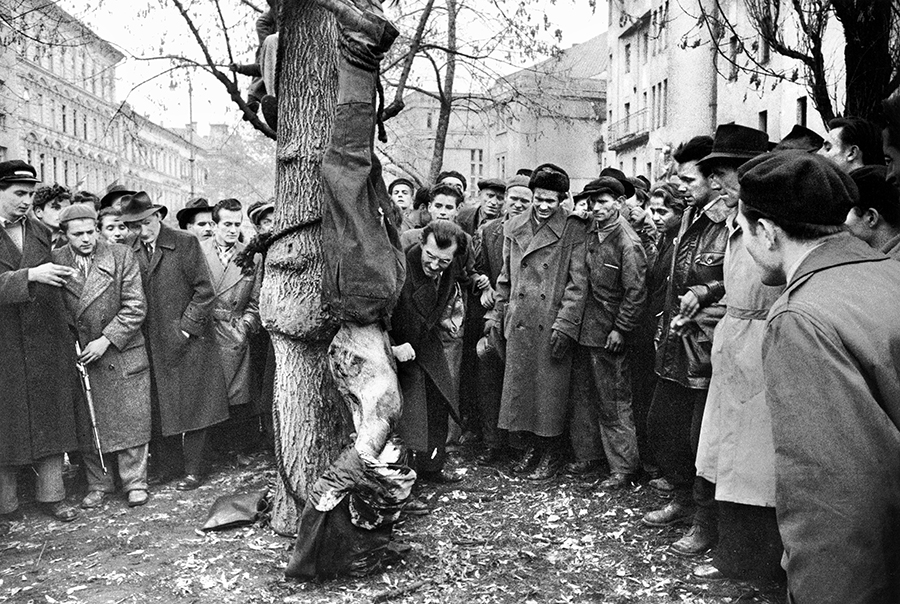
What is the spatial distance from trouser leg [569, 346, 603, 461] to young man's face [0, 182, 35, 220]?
14.0 feet

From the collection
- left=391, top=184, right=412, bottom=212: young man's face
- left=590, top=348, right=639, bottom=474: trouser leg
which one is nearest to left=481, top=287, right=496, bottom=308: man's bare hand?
left=590, top=348, right=639, bottom=474: trouser leg

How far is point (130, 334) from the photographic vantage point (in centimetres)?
602

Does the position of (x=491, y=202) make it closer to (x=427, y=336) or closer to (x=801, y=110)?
(x=427, y=336)

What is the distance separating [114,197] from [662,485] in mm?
4840

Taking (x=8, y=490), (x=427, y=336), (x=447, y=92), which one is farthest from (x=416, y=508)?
(x=447, y=92)

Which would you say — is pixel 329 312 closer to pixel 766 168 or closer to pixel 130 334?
pixel 130 334

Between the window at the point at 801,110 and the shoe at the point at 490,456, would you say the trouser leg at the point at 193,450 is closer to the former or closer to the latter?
the shoe at the point at 490,456

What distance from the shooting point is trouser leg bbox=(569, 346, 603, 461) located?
6.36 metres

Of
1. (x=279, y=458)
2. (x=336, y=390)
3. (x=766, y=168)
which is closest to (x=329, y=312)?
(x=336, y=390)

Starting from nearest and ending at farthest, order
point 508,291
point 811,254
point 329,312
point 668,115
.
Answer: point 811,254 < point 329,312 < point 508,291 < point 668,115

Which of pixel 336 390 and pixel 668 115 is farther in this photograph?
pixel 668 115

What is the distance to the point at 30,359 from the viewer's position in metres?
A: 5.62

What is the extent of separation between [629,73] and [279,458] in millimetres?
39612

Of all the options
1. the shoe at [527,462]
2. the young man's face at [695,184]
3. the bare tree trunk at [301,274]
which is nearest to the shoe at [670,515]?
the shoe at [527,462]
